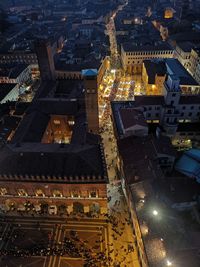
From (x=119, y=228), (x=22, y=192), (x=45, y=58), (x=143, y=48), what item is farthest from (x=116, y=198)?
(x=143, y=48)

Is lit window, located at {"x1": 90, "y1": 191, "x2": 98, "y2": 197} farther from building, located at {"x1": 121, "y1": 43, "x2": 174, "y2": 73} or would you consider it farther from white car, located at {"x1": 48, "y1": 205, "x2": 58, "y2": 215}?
building, located at {"x1": 121, "y1": 43, "x2": 174, "y2": 73}

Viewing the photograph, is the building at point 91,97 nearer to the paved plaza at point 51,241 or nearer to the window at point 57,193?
the window at point 57,193

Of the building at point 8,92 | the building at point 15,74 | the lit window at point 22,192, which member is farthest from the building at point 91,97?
the building at point 15,74

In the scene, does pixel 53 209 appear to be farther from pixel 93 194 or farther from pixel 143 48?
pixel 143 48

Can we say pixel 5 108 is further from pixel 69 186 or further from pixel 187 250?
pixel 187 250

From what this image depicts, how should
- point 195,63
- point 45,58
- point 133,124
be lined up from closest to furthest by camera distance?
point 133,124 → point 45,58 → point 195,63

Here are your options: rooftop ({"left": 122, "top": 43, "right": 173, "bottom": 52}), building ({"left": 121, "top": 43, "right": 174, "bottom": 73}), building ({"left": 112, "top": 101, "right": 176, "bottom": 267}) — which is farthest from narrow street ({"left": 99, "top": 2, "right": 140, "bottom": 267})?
rooftop ({"left": 122, "top": 43, "right": 173, "bottom": 52})
